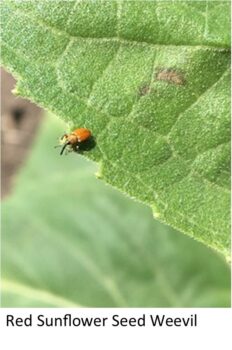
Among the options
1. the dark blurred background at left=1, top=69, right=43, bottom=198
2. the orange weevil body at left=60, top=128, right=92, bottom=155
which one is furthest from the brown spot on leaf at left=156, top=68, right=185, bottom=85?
the dark blurred background at left=1, top=69, right=43, bottom=198

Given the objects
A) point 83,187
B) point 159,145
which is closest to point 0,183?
point 83,187

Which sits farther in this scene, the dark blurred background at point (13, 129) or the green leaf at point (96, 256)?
the dark blurred background at point (13, 129)

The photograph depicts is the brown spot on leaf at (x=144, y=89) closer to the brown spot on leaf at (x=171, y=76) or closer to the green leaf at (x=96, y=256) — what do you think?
the brown spot on leaf at (x=171, y=76)

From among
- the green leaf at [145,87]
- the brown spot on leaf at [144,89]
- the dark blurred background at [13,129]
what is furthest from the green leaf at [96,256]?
the dark blurred background at [13,129]

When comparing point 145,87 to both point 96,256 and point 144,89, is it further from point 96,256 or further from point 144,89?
point 96,256

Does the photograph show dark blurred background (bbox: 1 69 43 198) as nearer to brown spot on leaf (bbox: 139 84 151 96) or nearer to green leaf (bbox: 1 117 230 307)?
green leaf (bbox: 1 117 230 307)

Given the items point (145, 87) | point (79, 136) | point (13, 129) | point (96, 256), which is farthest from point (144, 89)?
point (13, 129)

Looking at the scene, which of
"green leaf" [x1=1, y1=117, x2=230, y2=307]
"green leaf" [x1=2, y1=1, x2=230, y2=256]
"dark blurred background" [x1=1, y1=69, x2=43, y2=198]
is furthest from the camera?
"dark blurred background" [x1=1, y1=69, x2=43, y2=198]
